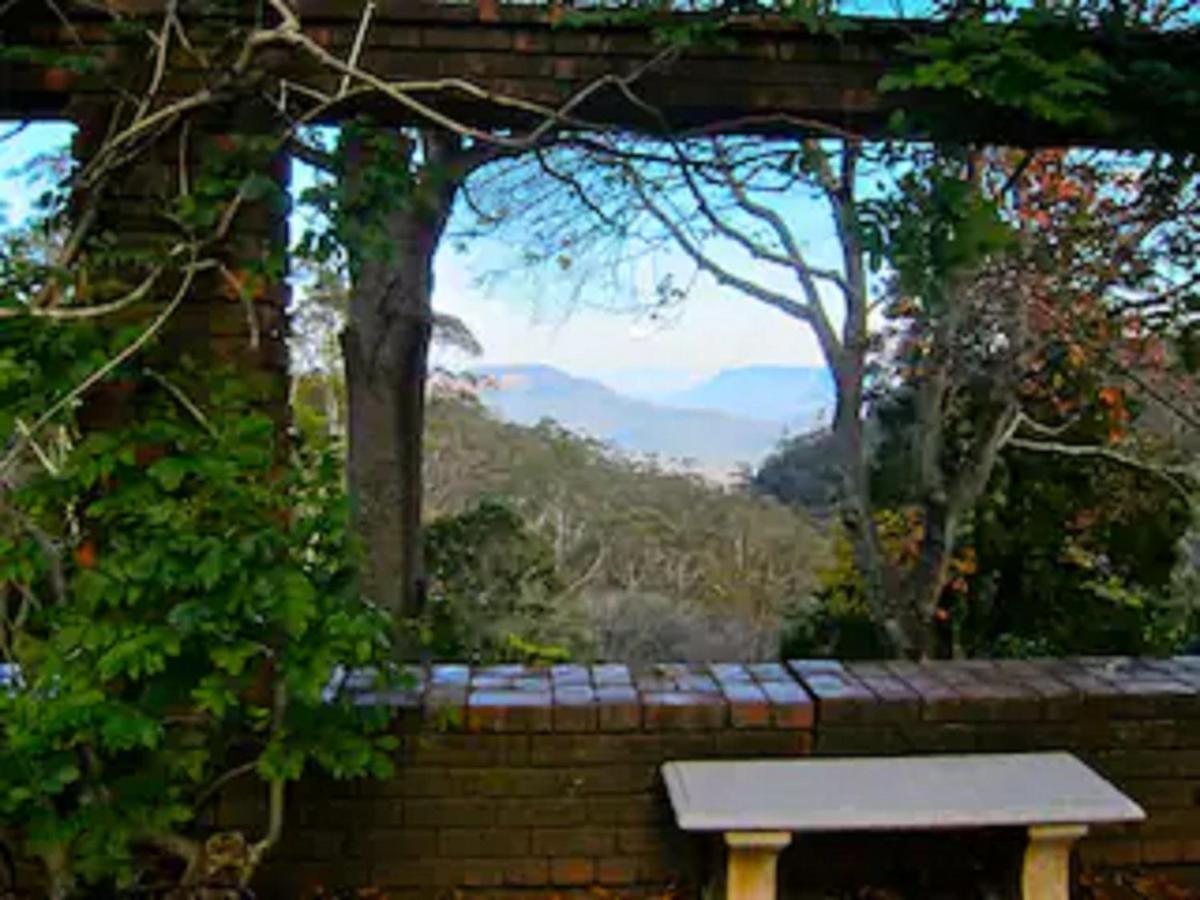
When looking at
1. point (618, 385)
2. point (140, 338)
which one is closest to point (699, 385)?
point (618, 385)

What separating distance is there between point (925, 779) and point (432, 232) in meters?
3.63

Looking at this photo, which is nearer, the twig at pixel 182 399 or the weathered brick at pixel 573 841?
the twig at pixel 182 399

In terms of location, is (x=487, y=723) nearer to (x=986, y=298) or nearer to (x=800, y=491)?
(x=986, y=298)

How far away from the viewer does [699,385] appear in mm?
5715

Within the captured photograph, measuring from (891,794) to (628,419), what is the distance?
4092mm

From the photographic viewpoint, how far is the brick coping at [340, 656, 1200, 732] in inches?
109

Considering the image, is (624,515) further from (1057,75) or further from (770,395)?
(1057,75)

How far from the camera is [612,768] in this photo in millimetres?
2785

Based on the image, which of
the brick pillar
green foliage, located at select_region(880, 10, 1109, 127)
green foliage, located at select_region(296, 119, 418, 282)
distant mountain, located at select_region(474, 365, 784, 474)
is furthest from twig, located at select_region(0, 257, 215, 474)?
distant mountain, located at select_region(474, 365, 784, 474)

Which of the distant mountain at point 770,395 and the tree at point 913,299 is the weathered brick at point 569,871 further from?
the distant mountain at point 770,395

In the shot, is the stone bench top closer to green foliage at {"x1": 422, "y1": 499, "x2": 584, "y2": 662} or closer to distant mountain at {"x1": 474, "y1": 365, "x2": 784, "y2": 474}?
green foliage at {"x1": 422, "y1": 499, "x2": 584, "y2": 662}

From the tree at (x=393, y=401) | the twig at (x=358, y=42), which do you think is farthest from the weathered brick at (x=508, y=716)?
the tree at (x=393, y=401)

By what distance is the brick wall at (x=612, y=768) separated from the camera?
8.98ft

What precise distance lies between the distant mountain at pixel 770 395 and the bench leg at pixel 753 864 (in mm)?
3312
